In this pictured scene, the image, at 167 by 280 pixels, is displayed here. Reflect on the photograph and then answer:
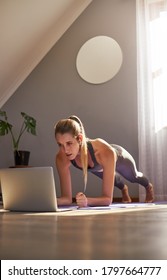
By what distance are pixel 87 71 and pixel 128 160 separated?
5.52ft

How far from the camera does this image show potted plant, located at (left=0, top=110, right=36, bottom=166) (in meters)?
4.02

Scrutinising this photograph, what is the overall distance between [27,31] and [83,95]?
0.94m

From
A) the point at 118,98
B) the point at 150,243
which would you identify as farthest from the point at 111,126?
the point at 150,243

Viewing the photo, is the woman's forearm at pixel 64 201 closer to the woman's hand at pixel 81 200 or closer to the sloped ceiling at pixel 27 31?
the woman's hand at pixel 81 200

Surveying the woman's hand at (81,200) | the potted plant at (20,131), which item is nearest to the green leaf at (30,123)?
the potted plant at (20,131)

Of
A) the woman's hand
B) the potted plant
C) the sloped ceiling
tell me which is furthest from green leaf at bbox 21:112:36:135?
the woman's hand

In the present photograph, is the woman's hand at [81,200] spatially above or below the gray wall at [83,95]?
below

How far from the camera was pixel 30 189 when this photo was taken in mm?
1773

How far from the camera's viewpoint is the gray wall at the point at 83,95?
4.07 metres

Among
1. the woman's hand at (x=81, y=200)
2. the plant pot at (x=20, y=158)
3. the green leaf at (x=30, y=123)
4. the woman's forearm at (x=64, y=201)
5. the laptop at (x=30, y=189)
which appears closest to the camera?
the laptop at (x=30, y=189)

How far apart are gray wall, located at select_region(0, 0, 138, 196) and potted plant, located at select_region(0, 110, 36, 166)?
9 cm

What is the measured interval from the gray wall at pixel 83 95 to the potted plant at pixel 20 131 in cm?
9

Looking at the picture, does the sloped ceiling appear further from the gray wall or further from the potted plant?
the potted plant

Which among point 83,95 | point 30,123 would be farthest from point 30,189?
point 83,95
